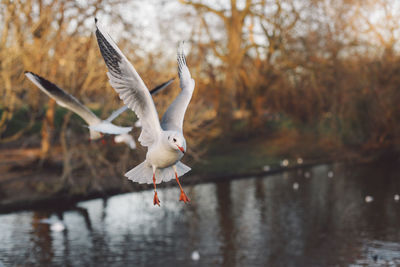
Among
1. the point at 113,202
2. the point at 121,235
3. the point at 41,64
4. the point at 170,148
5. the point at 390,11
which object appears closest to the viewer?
the point at 170,148

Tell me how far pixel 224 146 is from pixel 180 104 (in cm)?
2517

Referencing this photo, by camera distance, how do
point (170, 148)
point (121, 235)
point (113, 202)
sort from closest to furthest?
point (170, 148) < point (121, 235) < point (113, 202)

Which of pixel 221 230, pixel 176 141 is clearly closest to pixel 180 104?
pixel 176 141

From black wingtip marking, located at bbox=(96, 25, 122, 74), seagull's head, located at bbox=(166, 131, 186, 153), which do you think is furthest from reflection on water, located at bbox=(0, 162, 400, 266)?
black wingtip marking, located at bbox=(96, 25, 122, 74)

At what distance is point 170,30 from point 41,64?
30.4 feet

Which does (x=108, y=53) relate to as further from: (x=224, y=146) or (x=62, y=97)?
(x=224, y=146)

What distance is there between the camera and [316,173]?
26.0 meters

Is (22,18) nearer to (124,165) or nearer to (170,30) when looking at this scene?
(124,165)

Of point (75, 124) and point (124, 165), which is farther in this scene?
point (75, 124)

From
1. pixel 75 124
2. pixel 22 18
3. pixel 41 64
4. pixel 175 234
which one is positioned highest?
pixel 22 18

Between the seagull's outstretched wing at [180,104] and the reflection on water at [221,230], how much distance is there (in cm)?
848

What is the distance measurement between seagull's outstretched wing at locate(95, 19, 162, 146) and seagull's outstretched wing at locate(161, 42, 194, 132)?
190 mm

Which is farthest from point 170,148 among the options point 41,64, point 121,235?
point 41,64

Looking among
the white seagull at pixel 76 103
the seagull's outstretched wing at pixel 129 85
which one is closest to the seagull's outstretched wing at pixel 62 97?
the white seagull at pixel 76 103
